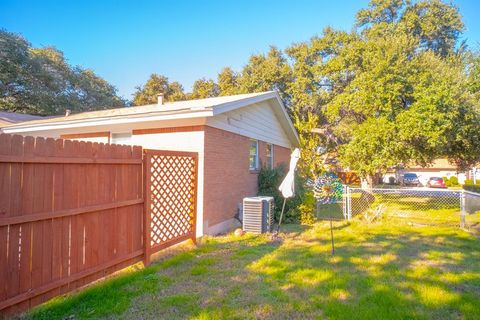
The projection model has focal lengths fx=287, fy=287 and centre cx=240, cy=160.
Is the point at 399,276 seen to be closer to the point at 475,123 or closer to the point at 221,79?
the point at 475,123

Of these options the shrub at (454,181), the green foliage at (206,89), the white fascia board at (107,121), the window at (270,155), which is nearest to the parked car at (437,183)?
the shrub at (454,181)

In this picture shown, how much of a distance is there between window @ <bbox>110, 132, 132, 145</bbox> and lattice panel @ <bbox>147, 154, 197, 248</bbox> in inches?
133

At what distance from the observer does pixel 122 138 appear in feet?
30.0

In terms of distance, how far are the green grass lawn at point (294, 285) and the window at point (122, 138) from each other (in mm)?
4328

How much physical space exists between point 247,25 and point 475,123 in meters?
11.2

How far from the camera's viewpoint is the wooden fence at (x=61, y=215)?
3.13m

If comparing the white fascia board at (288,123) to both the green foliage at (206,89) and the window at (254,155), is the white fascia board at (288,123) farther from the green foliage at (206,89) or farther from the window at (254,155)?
the green foliage at (206,89)

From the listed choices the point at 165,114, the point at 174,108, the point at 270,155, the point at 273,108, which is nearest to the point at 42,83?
the point at 273,108

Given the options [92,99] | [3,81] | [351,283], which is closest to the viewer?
[351,283]

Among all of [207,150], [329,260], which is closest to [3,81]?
[207,150]

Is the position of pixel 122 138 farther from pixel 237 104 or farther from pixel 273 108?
pixel 273 108

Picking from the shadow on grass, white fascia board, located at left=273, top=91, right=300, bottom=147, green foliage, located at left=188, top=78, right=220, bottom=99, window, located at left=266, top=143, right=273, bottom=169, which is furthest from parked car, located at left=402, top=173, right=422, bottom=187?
the shadow on grass

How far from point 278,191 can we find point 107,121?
6015 mm

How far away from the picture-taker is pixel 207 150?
7.61 m
